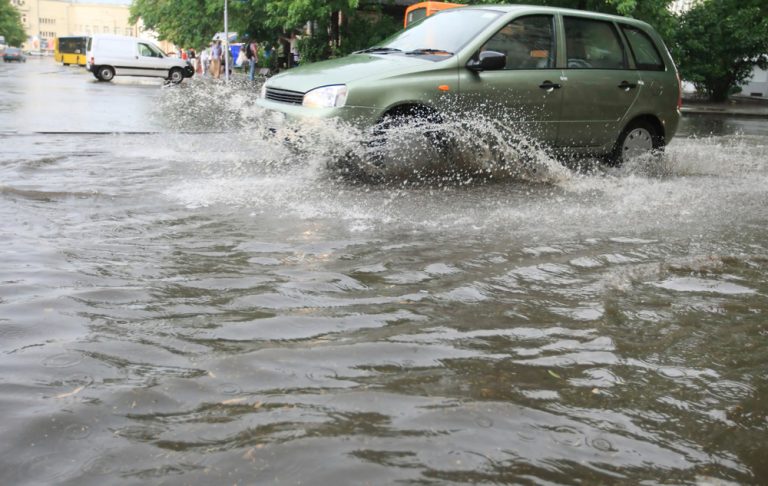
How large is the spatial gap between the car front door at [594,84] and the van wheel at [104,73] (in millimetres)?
31277

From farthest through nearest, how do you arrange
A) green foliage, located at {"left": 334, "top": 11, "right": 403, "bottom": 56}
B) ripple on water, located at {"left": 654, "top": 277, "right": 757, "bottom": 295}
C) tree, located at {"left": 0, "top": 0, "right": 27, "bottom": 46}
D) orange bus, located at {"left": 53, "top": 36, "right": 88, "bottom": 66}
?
tree, located at {"left": 0, "top": 0, "right": 27, "bottom": 46}, orange bus, located at {"left": 53, "top": 36, "right": 88, "bottom": 66}, green foliage, located at {"left": 334, "top": 11, "right": 403, "bottom": 56}, ripple on water, located at {"left": 654, "top": 277, "right": 757, "bottom": 295}

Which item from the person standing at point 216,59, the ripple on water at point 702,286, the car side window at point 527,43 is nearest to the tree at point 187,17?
the person standing at point 216,59

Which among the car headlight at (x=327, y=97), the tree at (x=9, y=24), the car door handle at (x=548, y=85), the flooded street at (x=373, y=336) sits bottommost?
the flooded street at (x=373, y=336)

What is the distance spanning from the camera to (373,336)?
3490 millimetres

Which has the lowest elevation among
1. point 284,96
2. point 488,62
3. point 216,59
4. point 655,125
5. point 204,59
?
point 655,125

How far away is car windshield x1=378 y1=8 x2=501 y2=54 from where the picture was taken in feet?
26.2

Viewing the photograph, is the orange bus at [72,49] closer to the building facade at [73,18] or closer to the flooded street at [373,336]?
the flooded street at [373,336]

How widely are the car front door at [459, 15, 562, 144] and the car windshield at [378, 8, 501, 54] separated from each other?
258 mm

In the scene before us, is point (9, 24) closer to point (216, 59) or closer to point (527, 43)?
point (216, 59)

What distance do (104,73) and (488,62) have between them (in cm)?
3217

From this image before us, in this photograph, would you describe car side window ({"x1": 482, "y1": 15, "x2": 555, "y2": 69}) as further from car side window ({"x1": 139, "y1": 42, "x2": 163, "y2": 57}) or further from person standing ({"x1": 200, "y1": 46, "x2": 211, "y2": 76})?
person standing ({"x1": 200, "y1": 46, "x2": 211, "y2": 76})

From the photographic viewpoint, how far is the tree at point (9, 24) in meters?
93.9

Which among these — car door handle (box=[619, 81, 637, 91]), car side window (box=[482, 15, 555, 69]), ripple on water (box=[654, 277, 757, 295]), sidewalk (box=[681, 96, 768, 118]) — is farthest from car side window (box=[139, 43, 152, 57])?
ripple on water (box=[654, 277, 757, 295])

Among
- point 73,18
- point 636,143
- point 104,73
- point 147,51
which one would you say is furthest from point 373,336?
point 73,18
